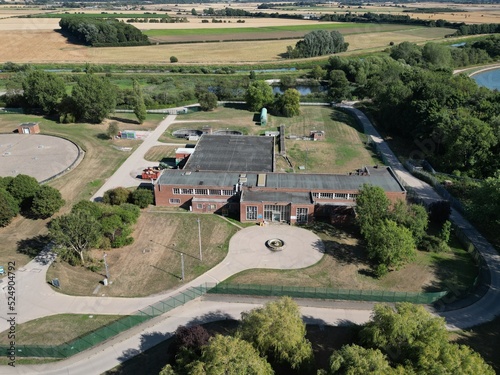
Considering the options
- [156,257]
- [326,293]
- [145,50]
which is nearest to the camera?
[326,293]

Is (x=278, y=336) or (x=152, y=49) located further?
(x=152, y=49)

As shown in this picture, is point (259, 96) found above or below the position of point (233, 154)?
above

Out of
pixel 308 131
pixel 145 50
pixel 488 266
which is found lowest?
pixel 488 266

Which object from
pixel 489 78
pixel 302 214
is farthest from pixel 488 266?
pixel 489 78

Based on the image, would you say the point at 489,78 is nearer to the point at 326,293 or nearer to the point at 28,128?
the point at 326,293

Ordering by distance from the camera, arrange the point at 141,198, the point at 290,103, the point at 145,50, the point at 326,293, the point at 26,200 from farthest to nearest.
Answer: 1. the point at 145,50
2. the point at 290,103
3. the point at 141,198
4. the point at 26,200
5. the point at 326,293

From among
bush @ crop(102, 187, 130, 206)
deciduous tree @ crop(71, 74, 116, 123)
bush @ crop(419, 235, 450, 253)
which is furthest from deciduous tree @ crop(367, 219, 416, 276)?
deciduous tree @ crop(71, 74, 116, 123)

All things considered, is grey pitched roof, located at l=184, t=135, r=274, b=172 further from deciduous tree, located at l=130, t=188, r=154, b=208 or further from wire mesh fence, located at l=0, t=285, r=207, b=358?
wire mesh fence, located at l=0, t=285, r=207, b=358

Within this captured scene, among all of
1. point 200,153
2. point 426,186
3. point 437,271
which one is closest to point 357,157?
point 426,186
